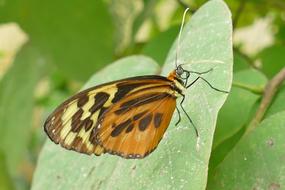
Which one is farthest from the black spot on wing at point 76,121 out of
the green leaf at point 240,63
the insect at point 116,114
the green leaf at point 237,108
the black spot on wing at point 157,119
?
the green leaf at point 240,63

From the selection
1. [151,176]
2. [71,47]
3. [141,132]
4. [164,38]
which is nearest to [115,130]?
[141,132]

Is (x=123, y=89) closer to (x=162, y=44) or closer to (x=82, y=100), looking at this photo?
(x=82, y=100)

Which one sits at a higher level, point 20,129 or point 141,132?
point 141,132

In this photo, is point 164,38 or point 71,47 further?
point 71,47

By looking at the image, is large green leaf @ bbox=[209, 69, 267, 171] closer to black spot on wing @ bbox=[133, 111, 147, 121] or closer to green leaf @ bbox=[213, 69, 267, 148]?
green leaf @ bbox=[213, 69, 267, 148]

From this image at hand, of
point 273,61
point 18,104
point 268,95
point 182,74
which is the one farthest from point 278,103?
point 18,104

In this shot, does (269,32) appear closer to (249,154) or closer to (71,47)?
(71,47)
